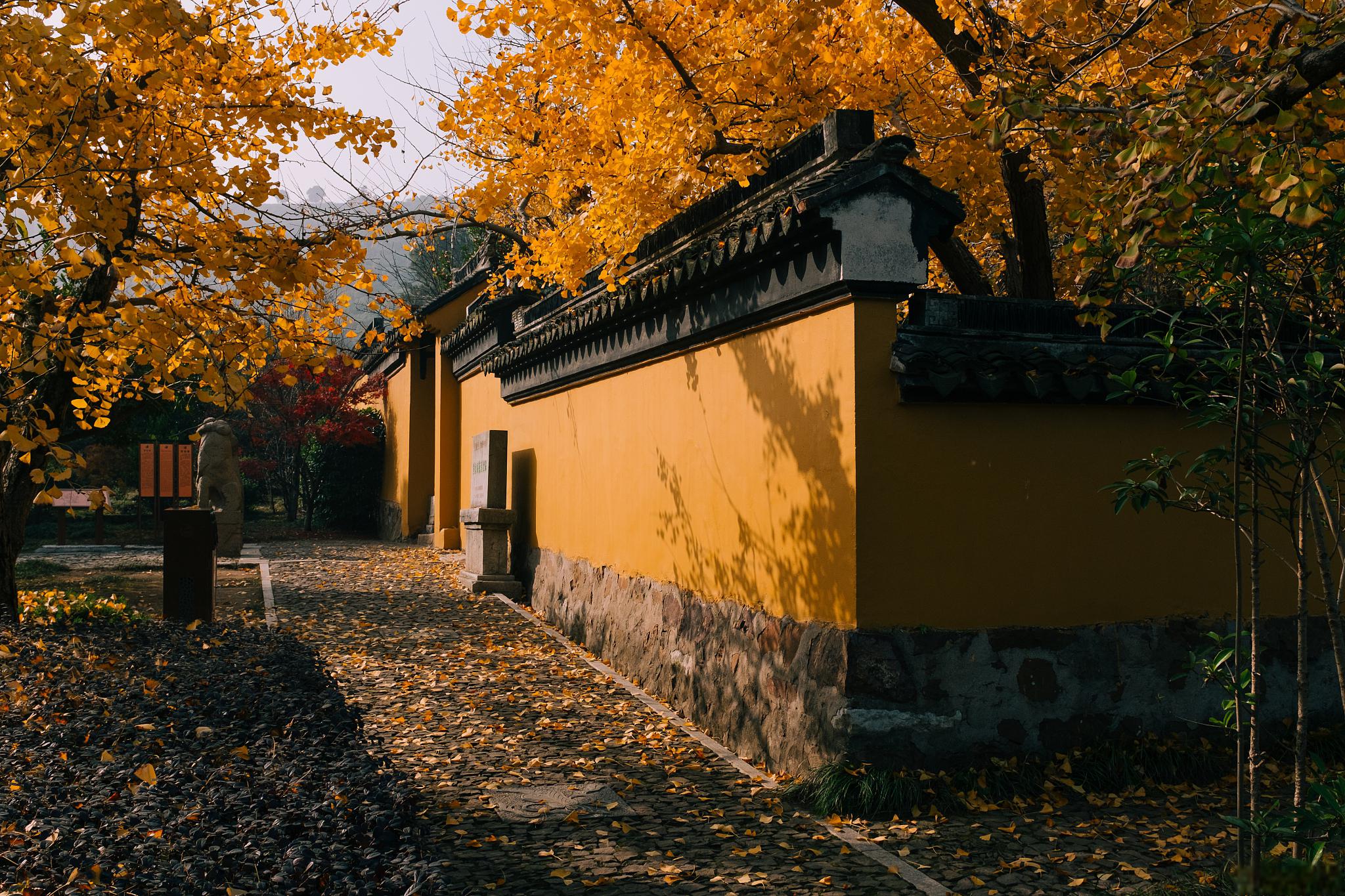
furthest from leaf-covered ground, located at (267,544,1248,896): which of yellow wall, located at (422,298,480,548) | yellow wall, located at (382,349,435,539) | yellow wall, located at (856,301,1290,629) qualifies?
yellow wall, located at (382,349,435,539)

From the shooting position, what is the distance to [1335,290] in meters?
4.02

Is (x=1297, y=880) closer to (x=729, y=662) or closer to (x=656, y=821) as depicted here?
A: (x=656, y=821)

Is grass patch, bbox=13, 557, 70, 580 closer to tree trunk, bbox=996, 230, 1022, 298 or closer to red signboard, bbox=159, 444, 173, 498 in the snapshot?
red signboard, bbox=159, 444, 173, 498

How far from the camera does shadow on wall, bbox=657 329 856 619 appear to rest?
559 cm

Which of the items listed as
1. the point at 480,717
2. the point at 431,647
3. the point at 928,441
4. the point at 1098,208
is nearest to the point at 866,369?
the point at 928,441

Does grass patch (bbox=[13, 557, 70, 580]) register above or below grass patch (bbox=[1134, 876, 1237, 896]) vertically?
above

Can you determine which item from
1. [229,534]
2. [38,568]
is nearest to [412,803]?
[38,568]

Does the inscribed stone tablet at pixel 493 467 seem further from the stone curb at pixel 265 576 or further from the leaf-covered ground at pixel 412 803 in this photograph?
the leaf-covered ground at pixel 412 803

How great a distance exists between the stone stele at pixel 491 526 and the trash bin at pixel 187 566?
4.45 meters

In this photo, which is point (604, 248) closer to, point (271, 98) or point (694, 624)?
point (271, 98)

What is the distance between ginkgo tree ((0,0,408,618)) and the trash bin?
3.59 feet

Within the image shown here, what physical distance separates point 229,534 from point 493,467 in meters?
7.49

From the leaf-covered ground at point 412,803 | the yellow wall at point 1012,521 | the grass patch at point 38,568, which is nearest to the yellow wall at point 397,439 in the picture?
→ the grass patch at point 38,568

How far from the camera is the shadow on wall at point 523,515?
12742 mm
